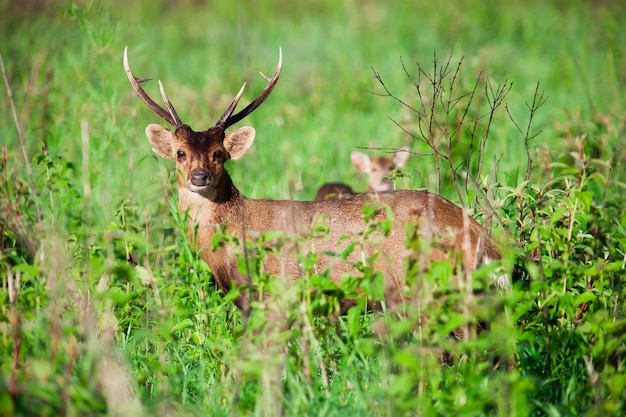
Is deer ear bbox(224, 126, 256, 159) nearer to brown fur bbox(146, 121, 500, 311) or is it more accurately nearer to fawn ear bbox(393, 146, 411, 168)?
brown fur bbox(146, 121, 500, 311)

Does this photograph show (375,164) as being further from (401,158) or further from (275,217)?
(275,217)

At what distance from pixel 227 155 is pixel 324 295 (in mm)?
1932

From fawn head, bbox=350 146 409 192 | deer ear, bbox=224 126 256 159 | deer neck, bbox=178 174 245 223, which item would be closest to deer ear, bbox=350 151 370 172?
fawn head, bbox=350 146 409 192

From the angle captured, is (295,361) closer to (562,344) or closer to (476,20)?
(562,344)

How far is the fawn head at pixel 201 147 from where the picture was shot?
489 cm

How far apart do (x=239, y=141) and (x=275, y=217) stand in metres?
0.68

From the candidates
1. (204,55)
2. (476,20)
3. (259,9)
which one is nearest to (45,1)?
(259,9)

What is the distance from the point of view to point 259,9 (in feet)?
49.4

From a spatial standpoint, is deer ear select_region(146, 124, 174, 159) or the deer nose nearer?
the deer nose

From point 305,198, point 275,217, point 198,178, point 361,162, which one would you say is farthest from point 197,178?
point 361,162

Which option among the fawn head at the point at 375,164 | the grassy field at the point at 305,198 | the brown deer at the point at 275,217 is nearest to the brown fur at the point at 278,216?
the brown deer at the point at 275,217

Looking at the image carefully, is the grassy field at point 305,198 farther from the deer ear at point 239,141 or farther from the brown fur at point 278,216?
the deer ear at point 239,141

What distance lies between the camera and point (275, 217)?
16.4 ft

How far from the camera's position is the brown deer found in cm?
440
